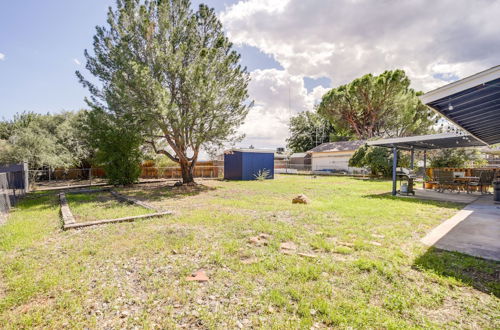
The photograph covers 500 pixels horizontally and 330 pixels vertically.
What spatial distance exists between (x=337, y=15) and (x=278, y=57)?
27.6ft

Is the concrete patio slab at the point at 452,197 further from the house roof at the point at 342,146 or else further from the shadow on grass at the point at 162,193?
the house roof at the point at 342,146

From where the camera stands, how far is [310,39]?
1298cm

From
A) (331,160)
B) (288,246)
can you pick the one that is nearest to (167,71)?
(288,246)

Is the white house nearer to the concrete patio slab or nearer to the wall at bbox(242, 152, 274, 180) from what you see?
the wall at bbox(242, 152, 274, 180)

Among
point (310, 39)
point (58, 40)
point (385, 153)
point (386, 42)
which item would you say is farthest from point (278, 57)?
point (58, 40)

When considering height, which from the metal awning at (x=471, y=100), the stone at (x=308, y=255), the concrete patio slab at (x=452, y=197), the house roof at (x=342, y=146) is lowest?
the concrete patio slab at (x=452, y=197)

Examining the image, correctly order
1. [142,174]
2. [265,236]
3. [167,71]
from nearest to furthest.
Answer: [265,236]
[167,71]
[142,174]

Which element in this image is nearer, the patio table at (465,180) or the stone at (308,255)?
the stone at (308,255)

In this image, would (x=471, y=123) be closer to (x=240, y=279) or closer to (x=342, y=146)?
(x=240, y=279)

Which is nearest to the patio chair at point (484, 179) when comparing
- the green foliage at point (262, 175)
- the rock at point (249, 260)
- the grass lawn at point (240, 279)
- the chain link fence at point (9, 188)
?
the grass lawn at point (240, 279)

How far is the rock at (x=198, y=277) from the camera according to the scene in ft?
9.74

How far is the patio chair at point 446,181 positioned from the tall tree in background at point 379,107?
57.0ft

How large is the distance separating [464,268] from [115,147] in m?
15.6

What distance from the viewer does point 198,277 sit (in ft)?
9.93
